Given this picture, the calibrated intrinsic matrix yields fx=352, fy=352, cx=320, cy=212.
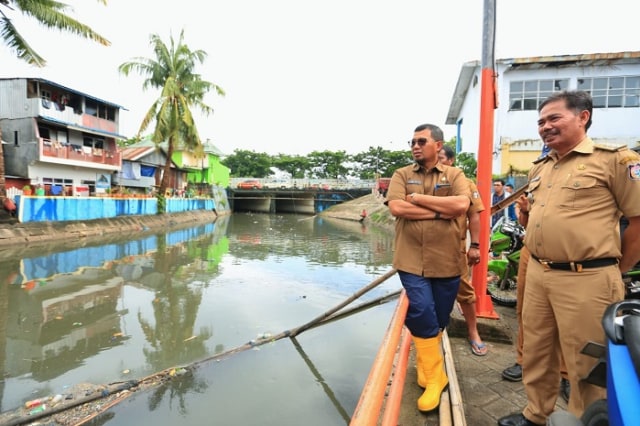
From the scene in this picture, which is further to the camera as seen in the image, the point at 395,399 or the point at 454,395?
the point at 454,395

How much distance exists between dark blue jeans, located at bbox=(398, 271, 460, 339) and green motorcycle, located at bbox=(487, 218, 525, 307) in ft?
7.18

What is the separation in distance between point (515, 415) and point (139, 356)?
4.34m

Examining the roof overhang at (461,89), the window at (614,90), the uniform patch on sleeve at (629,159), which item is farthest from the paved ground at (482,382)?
the window at (614,90)

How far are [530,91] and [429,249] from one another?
1678 centimetres

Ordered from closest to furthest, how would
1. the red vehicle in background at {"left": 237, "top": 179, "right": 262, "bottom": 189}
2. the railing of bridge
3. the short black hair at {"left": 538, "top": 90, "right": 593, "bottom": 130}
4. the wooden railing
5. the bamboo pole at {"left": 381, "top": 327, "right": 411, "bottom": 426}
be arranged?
1. the bamboo pole at {"left": 381, "top": 327, "right": 411, "bottom": 426}
2. the short black hair at {"left": 538, "top": 90, "right": 593, "bottom": 130}
3. the wooden railing
4. the railing of bridge
5. the red vehicle in background at {"left": 237, "top": 179, "right": 262, "bottom": 189}

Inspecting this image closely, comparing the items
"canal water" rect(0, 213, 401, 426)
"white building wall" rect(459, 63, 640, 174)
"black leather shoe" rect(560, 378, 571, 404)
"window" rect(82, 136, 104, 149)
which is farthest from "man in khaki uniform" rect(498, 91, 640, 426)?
"window" rect(82, 136, 104, 149)

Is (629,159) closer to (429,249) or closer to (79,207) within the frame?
(429,249)

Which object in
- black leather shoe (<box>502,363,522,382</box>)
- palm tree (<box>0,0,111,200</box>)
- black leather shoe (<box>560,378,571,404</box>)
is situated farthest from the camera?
palm tree (<box>0,0,111,200</box>)

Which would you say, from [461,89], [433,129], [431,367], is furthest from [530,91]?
[431,367]

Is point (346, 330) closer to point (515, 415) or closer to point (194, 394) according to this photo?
point (194, 394)

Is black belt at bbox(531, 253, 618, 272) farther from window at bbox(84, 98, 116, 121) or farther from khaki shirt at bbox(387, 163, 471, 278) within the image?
window at bbox(84, 98, 116, 121)

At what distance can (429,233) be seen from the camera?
A: 89.2 inches

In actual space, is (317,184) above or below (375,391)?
above

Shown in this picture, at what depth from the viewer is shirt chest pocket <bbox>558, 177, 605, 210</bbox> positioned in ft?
5.57
